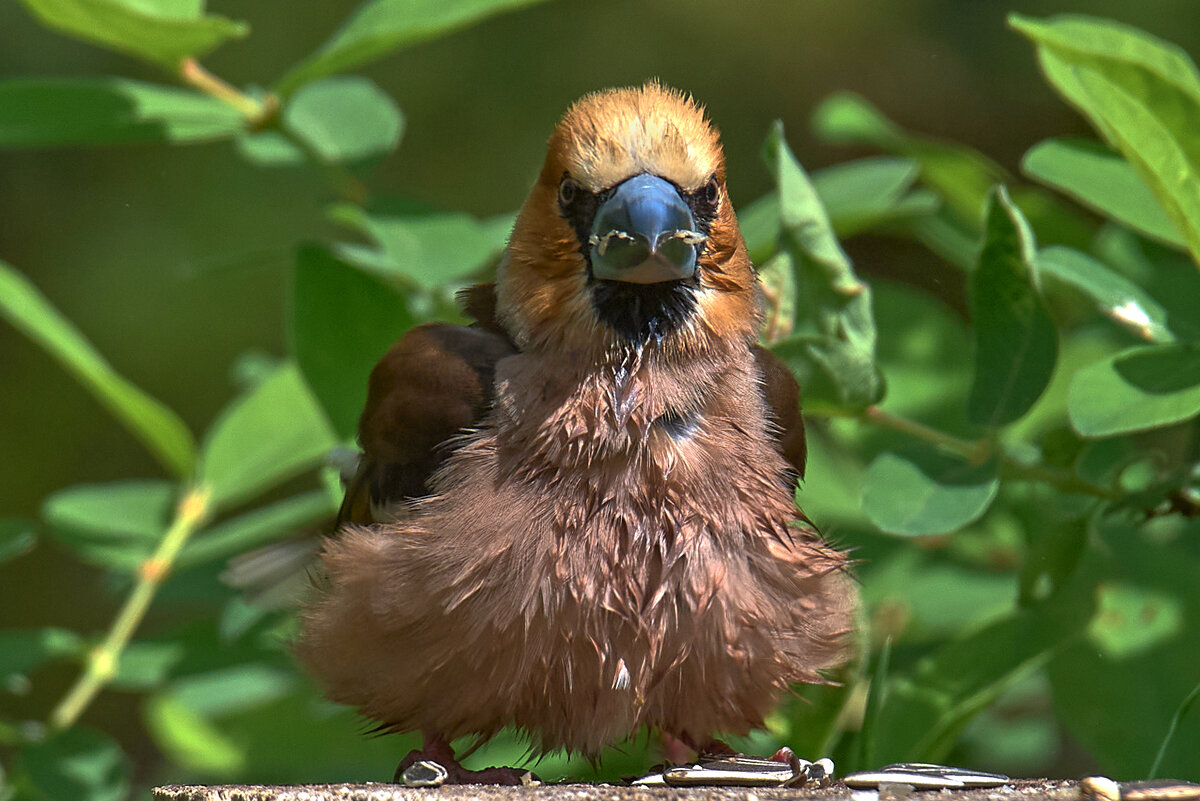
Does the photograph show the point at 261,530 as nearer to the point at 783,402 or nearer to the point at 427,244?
the point at 427,244

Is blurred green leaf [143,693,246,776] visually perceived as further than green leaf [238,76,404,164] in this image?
Yes

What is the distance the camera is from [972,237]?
389 centimetres

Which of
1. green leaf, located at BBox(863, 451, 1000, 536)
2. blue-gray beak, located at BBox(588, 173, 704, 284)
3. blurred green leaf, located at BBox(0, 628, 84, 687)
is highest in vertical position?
blue-gray beak, located at BBox(588, 173, 704, 284)

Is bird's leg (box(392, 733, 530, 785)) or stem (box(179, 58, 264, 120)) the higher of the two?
stem (box(179, 58, 264, 120))

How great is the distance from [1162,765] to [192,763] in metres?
2.63

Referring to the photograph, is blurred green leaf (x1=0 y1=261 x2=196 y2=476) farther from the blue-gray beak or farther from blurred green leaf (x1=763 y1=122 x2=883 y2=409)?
blurred green leaf (x1=763 y1=122 x2=883 y2=409)

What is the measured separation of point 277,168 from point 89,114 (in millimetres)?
2701

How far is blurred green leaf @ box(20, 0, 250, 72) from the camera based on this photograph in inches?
121

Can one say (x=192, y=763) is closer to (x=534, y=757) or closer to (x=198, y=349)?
(x=534, y=757)

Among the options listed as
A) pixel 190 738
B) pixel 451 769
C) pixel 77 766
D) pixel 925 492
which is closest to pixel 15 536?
pixel 77 766

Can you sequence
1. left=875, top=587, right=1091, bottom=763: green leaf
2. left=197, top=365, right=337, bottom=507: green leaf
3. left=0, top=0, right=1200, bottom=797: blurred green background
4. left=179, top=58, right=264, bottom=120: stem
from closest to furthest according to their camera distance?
left=875, top=587, right=1091, bottom=763: green leaf → left=179, top=58, right=264, bottom=120: stem → left=197, top=365, right=337, bottom=507: green leaf → left=0, top=0, right=1200, bottom=797: blurred green background

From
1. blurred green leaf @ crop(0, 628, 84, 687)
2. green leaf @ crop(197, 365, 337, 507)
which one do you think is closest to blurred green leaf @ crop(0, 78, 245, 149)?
green leaf @ crop(197, 365, 337, 507)

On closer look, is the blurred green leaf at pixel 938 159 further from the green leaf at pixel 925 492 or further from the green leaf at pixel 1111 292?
the green leaf at pixel 925 492

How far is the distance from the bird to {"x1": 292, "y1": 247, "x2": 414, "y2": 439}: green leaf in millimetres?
421
